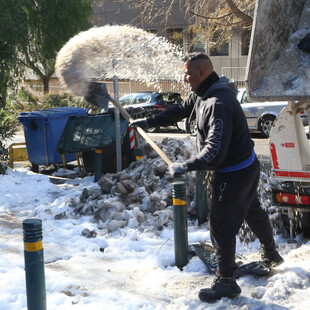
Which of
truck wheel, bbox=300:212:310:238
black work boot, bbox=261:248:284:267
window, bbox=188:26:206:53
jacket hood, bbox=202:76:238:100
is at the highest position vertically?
window, bbox=188:26:206:53

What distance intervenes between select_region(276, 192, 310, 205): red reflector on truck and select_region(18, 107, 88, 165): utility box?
7.01 meters

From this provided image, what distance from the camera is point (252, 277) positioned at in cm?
448

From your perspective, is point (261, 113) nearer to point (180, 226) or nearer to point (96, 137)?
point (96, 137)

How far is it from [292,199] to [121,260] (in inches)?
73.3

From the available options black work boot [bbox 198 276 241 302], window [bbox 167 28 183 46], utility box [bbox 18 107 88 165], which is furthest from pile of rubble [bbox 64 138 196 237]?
window [bbox 167 28 183 46]

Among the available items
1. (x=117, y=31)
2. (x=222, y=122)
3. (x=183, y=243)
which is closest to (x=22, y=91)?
(x=117, y=31)

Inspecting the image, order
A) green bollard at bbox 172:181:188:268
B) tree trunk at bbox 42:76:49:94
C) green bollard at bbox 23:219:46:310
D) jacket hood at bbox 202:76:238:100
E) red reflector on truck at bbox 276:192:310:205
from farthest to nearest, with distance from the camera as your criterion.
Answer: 1. tree trunk at bbox 42:76:49:94
2. green bollard at bbox 172:181:188:268
3. red reflector on truck at bbox 276:192:310:205
4. jacket hood at bbox 202:76:238:100
5. green bollard at bbox 23:219:46:310

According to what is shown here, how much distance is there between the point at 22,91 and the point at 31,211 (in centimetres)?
896

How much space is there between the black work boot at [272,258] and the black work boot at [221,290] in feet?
1.85

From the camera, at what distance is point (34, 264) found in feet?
11.6

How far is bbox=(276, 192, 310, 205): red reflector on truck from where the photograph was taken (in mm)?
4691

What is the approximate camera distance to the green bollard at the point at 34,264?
3547mm

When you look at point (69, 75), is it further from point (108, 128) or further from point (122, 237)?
point (108, 128)

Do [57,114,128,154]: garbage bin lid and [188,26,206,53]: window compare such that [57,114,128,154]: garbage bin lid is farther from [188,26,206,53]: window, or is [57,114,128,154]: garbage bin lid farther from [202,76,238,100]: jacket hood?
[188,26,206,53]: window
